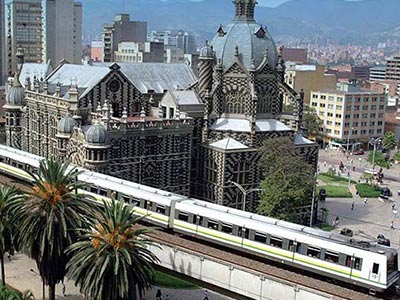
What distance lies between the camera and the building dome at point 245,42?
77.4 meters

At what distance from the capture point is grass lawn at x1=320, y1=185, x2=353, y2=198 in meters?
92.3

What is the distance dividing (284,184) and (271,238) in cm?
2189

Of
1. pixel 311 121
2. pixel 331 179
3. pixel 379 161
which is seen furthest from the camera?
pixel 311 121

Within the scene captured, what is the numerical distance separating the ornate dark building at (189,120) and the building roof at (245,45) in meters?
0.14

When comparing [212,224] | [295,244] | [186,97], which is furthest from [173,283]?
[186,97]

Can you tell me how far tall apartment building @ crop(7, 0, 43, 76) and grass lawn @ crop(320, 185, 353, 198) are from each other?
11438cm

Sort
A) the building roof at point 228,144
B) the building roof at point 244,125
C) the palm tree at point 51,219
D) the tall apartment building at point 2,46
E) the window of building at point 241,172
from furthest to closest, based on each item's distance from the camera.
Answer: the tall apartment building at point 2,46
the building roof at point 244,125
the window of building at point 241,172
the building roof at point 228,144
the palm tree at point 51,219

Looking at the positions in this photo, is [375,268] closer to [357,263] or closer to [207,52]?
[357,263]

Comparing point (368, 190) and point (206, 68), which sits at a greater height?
point (206, 68)

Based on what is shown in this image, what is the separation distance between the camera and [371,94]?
459ft

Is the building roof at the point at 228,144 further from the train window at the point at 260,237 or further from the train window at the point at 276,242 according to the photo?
the train window at the point at 276,242

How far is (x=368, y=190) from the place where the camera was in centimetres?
9588

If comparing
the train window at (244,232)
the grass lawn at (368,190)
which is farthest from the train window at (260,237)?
the grass lawn at (368,190)

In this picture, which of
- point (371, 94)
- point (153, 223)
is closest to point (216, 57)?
point (153, 223)
